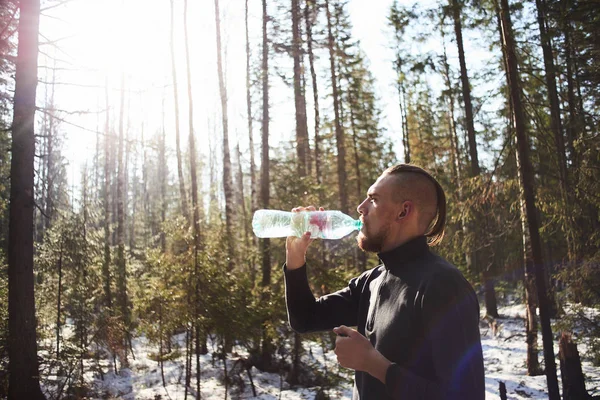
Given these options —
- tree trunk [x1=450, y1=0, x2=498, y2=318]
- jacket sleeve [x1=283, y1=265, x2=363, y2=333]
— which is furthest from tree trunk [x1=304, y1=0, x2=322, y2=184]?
jacket sleeve [x1=283, y1=265, x2=363, y2=333]

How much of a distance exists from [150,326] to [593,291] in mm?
8961

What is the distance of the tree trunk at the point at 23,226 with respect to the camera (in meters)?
7.88

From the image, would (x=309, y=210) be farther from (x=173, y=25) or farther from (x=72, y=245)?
(x=173, y=25)

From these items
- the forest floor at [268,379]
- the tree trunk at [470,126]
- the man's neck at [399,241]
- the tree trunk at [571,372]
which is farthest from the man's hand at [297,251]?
the tree trunk at [470,126]

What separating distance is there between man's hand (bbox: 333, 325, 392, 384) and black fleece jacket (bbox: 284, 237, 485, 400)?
0.05 m

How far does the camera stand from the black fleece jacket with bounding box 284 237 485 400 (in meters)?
1.62

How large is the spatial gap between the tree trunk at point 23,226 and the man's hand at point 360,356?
828 cm

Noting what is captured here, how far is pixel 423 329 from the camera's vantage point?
1.73 meters

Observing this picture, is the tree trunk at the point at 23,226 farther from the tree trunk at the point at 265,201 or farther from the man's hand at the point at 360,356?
the man's hand at the point at 360,356

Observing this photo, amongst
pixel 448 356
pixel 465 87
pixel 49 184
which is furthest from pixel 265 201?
pixel 448 356

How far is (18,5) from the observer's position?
881 centimetres

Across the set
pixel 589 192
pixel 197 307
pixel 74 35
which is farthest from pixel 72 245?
pixel 589 192

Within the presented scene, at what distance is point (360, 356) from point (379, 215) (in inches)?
28.0

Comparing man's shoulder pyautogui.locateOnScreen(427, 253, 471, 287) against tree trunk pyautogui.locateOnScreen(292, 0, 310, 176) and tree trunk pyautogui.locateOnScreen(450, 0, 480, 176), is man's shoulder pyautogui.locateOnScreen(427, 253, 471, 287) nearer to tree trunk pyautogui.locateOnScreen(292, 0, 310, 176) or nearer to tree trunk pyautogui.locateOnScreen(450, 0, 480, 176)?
tree trunk pyautogui.locateOnScreen(292, 0, 310, 176)
